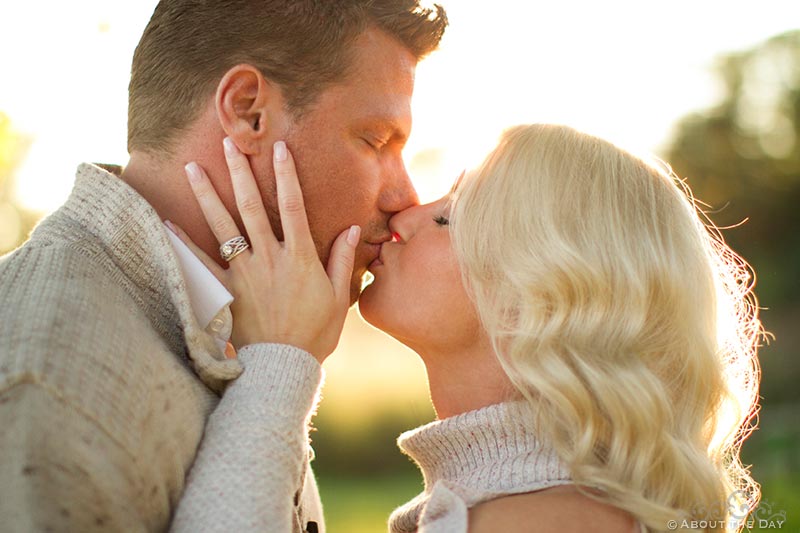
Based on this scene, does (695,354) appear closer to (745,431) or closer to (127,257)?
(745,431)

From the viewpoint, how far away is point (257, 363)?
247 cm

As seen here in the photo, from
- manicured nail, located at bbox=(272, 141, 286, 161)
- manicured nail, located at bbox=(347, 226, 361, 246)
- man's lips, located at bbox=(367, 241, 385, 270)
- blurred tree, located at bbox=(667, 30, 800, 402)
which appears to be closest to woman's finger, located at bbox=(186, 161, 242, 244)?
manicured nail, located at bbox=(272, 141, 286, 161)

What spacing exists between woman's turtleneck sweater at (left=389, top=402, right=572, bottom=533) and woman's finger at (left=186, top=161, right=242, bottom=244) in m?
0.80

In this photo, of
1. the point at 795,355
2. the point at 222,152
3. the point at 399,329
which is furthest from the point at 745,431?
the point at 795,355

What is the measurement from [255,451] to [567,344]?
2.99 ft

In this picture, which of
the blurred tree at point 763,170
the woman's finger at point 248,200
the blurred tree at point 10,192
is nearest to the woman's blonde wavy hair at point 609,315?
the woman's finger at point 248,200

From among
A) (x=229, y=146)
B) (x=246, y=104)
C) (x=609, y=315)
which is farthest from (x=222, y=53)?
(x=609, y=315)

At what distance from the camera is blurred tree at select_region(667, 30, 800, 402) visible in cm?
2186

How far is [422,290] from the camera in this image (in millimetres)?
2881

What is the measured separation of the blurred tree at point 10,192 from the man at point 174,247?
5238 millimetres

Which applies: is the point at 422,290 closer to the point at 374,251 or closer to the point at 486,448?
the point at 374,251

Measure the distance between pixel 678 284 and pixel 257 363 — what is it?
1.20 meters

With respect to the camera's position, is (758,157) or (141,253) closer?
(141,253)

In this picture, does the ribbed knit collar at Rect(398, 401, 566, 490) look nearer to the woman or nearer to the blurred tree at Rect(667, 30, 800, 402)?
the woman
